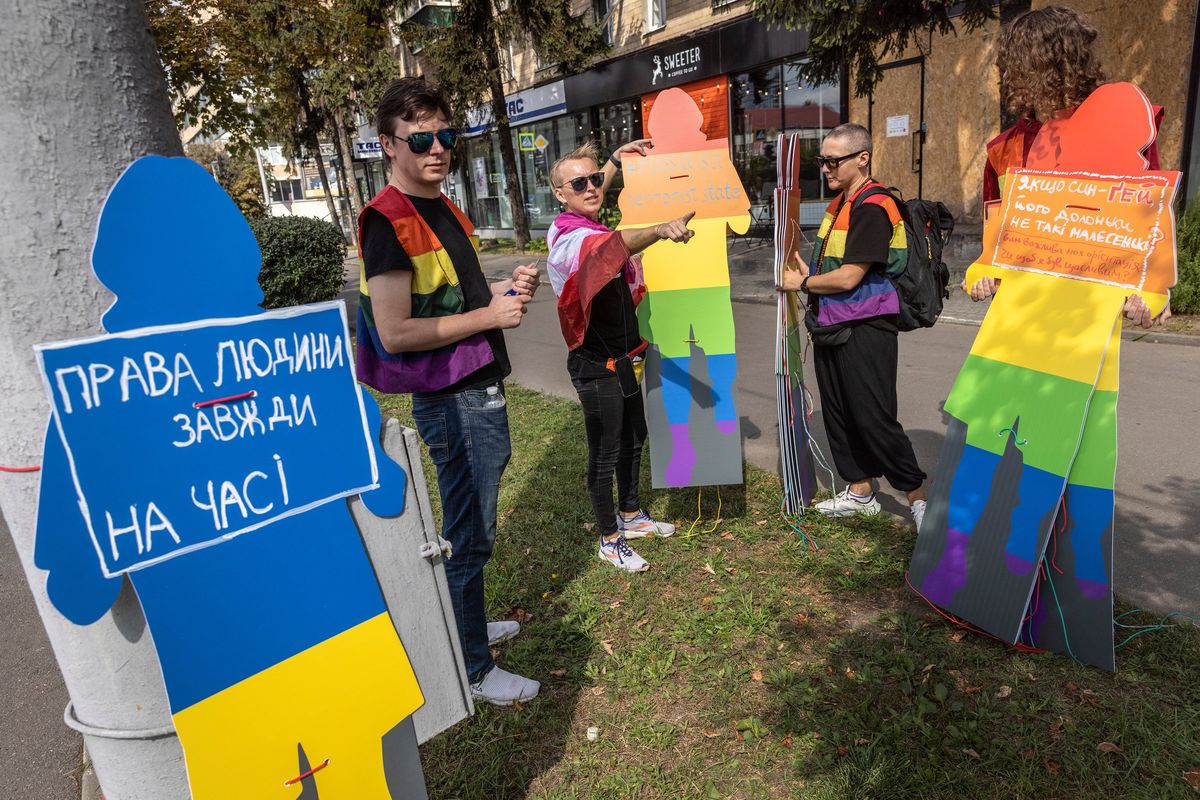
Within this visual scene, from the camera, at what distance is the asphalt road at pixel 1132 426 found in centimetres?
324

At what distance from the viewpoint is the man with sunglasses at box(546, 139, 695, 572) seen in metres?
2.76

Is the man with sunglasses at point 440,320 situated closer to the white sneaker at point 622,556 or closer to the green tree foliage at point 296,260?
the white sneaker at point 622,556

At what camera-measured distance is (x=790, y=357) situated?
359cm

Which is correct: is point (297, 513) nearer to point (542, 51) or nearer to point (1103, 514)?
point (1103, 514)

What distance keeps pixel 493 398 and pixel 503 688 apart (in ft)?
3.67

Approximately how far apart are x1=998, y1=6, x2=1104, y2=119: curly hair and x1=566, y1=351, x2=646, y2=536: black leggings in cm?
186

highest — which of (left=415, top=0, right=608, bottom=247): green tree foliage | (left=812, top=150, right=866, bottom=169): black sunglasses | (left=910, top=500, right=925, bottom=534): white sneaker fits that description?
(left=415, top=0, right=608, bottom=247): green tree foliage

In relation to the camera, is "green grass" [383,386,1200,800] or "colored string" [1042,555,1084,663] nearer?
"green grass" [383,386,1200,800]

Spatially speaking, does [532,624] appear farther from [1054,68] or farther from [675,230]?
[1054,68]

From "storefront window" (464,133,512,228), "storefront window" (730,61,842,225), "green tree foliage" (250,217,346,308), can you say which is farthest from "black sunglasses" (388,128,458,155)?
"storefront window" (464,133,512,228)

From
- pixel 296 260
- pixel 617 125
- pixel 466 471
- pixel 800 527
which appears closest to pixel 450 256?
pixel 466 471

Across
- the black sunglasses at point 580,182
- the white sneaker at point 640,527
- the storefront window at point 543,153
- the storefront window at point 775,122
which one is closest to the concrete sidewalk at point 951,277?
the storefront window at point 775,122

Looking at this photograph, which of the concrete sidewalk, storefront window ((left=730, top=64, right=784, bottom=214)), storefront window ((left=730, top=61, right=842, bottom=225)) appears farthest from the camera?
storefront window ((left=730, top=64, right=784, bottom=214))

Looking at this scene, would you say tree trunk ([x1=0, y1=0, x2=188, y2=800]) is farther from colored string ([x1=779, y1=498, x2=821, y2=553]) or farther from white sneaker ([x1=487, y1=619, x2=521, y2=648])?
colored string ([x1=779, y1=498, x2=821, y2=553])
